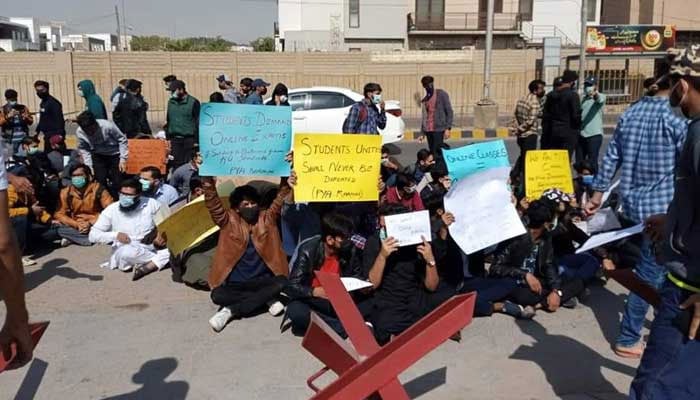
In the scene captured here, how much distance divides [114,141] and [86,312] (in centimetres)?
349

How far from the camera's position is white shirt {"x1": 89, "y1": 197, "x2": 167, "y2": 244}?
22.0ft

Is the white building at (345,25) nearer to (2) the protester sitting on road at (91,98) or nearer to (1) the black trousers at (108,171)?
(2) the protester sitting on road at (91,98)

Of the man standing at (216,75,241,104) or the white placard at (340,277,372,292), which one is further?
the man standing at (216,75,241,104)

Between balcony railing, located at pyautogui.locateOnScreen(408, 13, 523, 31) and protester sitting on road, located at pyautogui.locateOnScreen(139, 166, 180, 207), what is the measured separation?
3278cm

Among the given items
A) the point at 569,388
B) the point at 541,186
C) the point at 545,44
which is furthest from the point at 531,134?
the point at 545,44

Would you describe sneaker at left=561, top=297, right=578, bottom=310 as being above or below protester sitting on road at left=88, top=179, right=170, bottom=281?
below

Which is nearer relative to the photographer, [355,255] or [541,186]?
[355,255]

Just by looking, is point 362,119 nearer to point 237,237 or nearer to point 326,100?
point 237,237

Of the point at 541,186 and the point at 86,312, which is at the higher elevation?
the point at 541,186

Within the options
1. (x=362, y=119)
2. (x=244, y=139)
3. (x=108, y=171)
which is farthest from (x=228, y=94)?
(x=244, y=139)

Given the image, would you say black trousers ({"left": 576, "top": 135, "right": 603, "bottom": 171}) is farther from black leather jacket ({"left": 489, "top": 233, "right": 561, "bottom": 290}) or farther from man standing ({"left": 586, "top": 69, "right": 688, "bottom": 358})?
man standing ({"left": 586, "top": 69, "right": 688, "bottom": 358})

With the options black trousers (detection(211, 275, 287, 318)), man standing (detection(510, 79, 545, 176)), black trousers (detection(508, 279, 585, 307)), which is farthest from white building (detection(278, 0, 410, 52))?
black trousers (detection(508, 279, 585, 307))

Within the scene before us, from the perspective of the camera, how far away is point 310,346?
9.17ft

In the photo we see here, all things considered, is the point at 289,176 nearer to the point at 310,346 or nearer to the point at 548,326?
the point at 548,326
